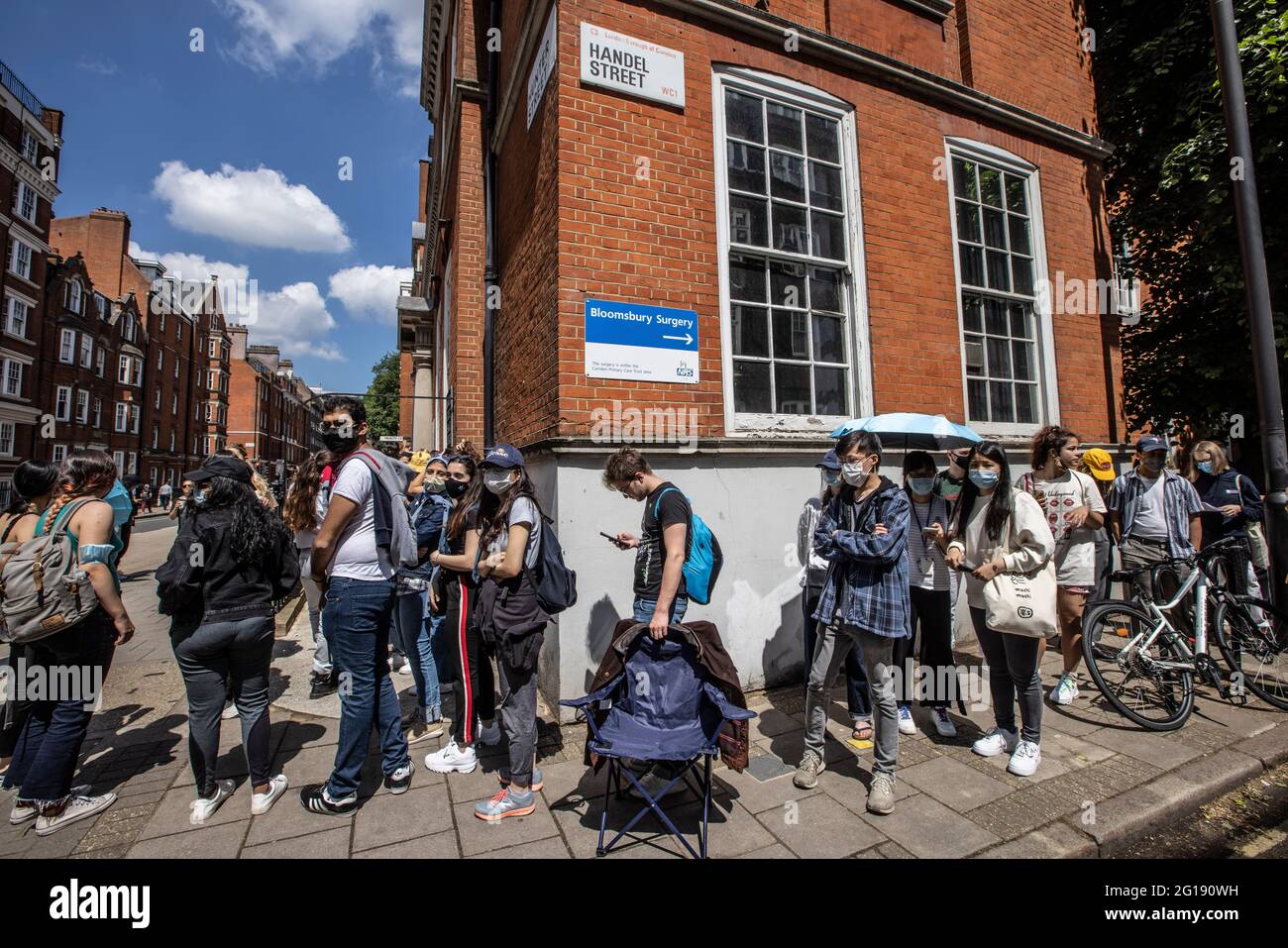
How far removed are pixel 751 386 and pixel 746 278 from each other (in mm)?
1016

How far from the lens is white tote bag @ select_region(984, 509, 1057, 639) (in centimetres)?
345

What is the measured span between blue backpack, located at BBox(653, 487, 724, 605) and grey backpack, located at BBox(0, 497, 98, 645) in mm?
3130

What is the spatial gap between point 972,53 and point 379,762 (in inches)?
373

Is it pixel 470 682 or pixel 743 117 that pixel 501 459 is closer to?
pixel 470 682

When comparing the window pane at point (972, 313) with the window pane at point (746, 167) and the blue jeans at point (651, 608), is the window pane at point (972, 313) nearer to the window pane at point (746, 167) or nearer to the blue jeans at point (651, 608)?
the window pane at point (746, 167)

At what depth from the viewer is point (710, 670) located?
2967mm

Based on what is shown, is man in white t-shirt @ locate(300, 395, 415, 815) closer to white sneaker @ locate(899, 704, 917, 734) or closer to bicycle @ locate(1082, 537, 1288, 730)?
white sneaker @ locate(899, 704, 917, 734)

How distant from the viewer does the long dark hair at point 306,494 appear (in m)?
4.41

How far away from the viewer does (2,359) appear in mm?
26188

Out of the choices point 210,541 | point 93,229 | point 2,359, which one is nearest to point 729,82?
point 210,541

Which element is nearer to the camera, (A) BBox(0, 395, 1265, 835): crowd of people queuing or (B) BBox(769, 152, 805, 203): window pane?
(A) BBox(0, 395, 1265, 835): crowd of people queuing

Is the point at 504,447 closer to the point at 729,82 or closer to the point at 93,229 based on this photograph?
the point at 729,82

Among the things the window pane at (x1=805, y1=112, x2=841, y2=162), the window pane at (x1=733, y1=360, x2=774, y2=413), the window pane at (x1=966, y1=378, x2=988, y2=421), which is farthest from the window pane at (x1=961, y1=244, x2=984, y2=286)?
the window pane at (x1=733, y1=360, x2=774, y2=413)
